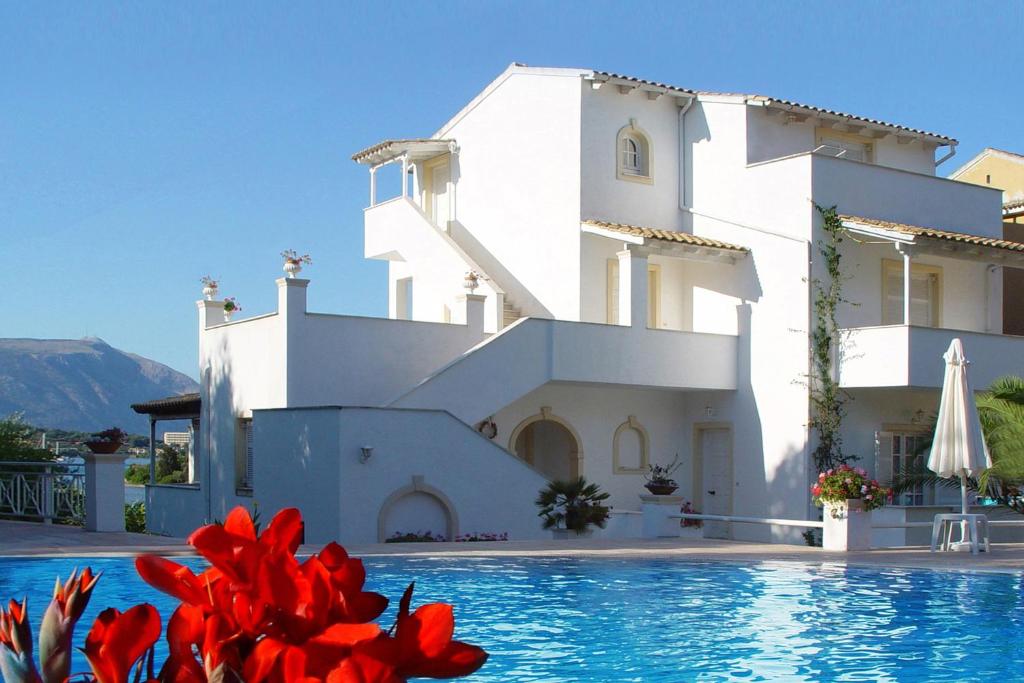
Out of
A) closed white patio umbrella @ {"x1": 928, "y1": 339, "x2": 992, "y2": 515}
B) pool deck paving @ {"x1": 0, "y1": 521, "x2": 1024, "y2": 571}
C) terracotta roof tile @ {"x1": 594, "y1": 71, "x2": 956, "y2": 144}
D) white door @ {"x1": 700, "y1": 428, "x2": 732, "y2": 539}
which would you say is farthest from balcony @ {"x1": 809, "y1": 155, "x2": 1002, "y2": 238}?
pool deck paving @ {"x1": 0, "y1": 521, "x2": 1024, "y2": 571}

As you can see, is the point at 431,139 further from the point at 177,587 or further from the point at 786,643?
the point at 177,587

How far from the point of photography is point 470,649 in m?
1.38

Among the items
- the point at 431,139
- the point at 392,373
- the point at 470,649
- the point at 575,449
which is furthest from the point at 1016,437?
the point at 470,649

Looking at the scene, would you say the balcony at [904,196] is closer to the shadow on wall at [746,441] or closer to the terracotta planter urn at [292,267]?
the shadow on wall at [746,441]

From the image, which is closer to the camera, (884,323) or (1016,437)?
(1016,437)

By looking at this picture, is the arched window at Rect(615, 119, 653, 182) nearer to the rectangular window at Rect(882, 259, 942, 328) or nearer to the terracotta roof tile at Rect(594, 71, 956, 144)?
the terracotta roof tile at Rect(594, 71, 956, 144)

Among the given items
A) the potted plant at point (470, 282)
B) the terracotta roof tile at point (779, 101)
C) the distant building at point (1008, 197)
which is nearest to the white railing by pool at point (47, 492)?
the potted plant at point (470, 282)

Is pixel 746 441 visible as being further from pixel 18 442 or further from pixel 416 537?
pixel 18 442

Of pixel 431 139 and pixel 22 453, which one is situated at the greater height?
pixel 431 139

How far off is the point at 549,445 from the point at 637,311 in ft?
12.5

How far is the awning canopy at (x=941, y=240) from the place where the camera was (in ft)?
76.8

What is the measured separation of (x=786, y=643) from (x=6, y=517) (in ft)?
50.5

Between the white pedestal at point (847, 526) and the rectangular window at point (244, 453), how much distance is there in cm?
1045

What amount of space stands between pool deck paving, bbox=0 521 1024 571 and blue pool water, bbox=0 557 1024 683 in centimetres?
36
